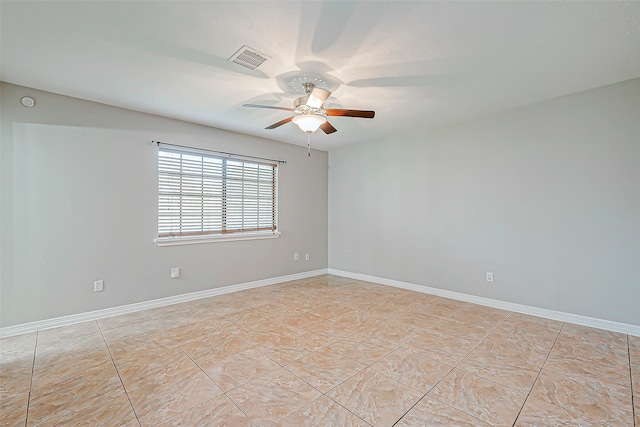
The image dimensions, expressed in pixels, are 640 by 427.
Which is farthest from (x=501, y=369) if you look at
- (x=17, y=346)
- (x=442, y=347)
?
(x=17, y=346)

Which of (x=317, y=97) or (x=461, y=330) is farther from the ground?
(x=317, y=97)

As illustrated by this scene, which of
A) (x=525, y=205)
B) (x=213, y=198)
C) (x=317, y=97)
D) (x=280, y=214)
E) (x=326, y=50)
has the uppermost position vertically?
(x=326, y=50)

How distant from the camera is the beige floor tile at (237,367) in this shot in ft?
6.70

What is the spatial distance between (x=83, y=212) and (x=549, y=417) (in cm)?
440

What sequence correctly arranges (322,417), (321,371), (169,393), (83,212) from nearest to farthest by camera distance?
1. (322,417)
2. (169,393)
3. (321,371)
4. (83,212)

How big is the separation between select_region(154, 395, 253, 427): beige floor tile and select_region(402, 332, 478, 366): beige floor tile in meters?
1.52

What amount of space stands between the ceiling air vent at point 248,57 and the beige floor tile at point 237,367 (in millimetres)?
2463

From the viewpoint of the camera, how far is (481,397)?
1852 millimetres

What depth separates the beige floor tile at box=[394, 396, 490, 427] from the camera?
1.62m

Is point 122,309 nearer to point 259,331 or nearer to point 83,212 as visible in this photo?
point 83,212

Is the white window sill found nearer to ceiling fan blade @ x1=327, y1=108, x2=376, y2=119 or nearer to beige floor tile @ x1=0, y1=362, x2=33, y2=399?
beige floor tile @ x1=0, y1=362, x2=33, y2=399

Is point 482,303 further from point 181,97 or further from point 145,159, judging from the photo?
point 145,159

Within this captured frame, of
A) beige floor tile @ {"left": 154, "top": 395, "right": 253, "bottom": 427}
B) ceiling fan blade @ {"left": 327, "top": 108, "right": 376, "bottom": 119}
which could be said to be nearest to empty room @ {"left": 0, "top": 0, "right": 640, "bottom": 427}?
beige floor tile @ {"left": 154, "top": 395, "right": 253, "bottom": 427}

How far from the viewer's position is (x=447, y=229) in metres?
4.12
